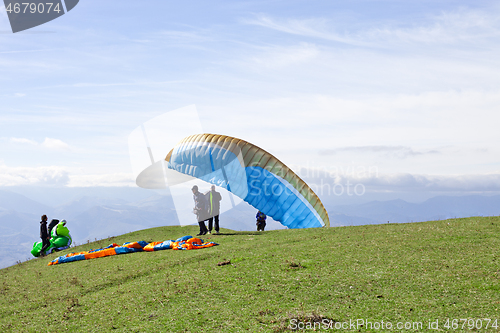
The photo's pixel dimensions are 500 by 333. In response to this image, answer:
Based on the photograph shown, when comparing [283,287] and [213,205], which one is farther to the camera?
[213,205]

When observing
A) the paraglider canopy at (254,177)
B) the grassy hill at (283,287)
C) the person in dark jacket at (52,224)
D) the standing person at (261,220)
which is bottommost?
the grassy hill at (283,287)

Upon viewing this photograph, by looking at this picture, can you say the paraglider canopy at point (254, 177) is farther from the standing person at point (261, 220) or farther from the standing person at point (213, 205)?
the standing person at point (261, 220)

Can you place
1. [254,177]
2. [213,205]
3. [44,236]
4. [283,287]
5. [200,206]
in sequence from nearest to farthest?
[283,287] < [200,206] < [213,205] < [254,177] < [44,236]

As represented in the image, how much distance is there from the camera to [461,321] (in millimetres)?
5914

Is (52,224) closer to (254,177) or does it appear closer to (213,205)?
(213,205)

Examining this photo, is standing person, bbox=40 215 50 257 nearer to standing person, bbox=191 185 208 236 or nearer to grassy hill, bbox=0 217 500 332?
grassy hill, bbox=0 217 500 332

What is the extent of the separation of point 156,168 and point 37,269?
8552 millimetres

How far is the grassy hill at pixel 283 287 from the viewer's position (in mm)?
6633

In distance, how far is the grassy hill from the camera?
21.8ft

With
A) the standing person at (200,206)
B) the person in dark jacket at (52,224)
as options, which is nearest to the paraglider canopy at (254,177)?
the standing person at (200,206)

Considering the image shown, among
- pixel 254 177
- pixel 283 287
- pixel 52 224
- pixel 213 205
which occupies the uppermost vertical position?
pixel 254 177

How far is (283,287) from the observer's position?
8180 millimetres

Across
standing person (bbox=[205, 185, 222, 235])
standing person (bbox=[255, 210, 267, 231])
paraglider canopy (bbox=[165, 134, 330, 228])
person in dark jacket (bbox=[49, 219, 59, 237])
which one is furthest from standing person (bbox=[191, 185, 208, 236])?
person in dark jacket (bbox=[49, 219, 59, 237])

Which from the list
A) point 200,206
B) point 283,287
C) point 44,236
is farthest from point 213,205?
point 283,287
